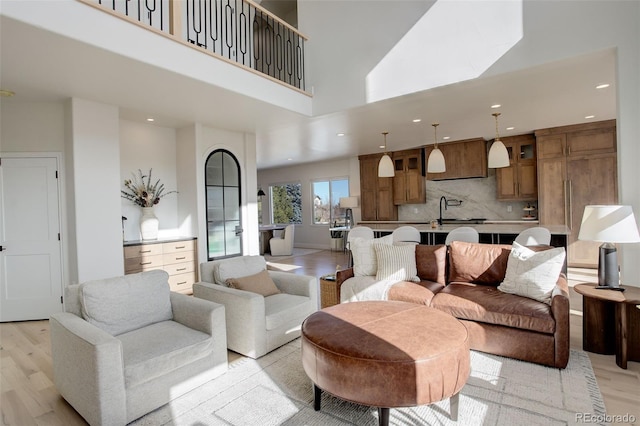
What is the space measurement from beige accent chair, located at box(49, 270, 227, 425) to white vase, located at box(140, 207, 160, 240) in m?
2.53

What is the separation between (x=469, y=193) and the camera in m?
7.75

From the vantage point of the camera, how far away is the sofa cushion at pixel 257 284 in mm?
3211

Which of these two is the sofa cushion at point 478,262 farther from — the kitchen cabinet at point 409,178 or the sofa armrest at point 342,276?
the kitchen cabinet at point 409,178

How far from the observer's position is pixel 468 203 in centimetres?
778

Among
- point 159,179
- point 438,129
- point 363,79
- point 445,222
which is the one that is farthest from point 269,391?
point 445,222

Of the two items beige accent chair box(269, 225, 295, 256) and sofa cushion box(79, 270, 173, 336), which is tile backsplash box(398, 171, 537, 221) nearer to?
beige accent chair box(269, 225, 295, 256)

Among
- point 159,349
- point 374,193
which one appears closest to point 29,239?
point 159,349

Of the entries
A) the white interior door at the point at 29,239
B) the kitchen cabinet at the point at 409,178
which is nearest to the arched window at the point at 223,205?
the white interior door at the point at 29,239

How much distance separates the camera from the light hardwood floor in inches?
84.9

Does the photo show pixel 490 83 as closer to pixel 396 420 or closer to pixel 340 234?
pixel 396 420

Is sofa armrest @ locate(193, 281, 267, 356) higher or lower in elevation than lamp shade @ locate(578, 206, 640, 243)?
lower

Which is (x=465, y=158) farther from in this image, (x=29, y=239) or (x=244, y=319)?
(x=29, y=239)

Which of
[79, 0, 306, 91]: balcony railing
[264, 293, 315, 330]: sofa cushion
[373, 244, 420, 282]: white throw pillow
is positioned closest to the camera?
[264, 293, 315, 330]: sofa cushion

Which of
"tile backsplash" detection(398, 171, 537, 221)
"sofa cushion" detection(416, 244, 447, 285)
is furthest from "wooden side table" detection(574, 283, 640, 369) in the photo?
"tile backsplash" detection(398, 171, 537, 221)
